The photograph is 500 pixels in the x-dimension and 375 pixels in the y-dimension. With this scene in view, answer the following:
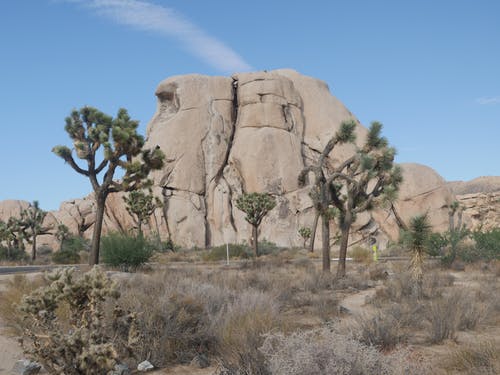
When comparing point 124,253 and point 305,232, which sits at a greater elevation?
point 305,232

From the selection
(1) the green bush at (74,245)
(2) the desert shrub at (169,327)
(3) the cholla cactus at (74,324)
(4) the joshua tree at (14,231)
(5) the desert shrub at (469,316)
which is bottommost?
(5) the desert shrub at (469,316)

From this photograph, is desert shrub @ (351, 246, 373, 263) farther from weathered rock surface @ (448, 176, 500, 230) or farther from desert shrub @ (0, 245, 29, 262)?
weathered rock surface @ (448, 176, 500, 230)

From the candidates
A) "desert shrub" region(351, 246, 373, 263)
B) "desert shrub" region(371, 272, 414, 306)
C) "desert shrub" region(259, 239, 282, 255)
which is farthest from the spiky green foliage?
"desert shrub" region(371, 272, 414, 306)

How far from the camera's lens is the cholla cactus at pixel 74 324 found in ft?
13.8

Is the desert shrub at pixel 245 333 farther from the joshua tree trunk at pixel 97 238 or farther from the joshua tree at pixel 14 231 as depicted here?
the joshua tree at pixel 14 231

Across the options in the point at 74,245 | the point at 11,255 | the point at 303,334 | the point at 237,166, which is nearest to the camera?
the point at 303,334

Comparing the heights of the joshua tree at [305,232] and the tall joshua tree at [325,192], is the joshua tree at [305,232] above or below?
below

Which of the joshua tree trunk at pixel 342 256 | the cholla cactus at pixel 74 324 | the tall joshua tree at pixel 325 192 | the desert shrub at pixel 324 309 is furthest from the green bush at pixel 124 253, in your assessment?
the cholla cactus at pixel 74 324

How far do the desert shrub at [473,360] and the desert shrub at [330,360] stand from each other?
109 centimetres

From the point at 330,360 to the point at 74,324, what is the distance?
2.47 metres

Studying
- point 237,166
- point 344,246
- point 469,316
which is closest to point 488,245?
point 344,246

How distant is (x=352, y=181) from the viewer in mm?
19672

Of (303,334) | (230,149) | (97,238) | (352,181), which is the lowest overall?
(303,334)

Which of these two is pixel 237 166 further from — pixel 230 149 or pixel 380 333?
pixel 380 333
